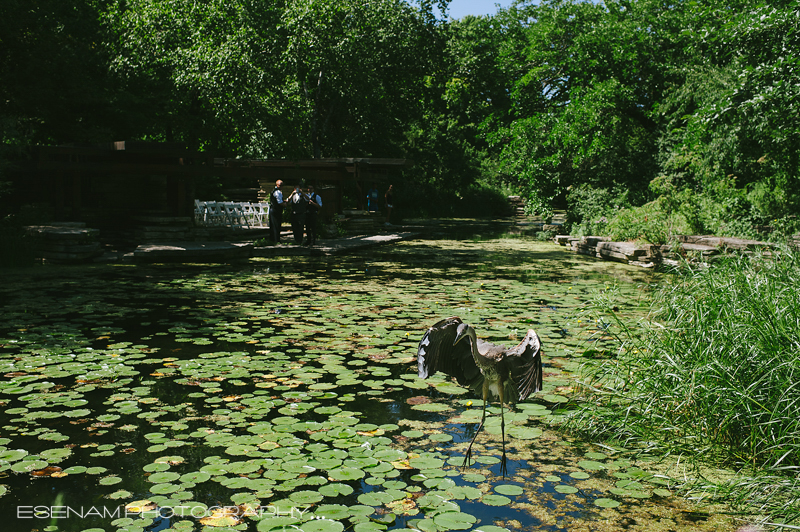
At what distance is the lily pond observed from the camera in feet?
→ 10.4

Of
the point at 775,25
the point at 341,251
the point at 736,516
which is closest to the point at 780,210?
the point at 775,25

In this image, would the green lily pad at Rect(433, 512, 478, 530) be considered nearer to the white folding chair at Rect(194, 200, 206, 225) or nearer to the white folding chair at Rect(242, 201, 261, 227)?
the white folding chair at Rect(194, 200, 206, 225)

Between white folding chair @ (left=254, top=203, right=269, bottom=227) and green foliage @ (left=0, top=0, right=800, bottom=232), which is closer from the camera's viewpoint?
green foliage @ (left=0, top=0, right=800, bottom=232)

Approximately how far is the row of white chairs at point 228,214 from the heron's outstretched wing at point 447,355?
16.5 m

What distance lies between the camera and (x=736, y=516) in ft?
10.3

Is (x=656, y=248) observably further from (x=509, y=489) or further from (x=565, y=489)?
(x=509, y=489)

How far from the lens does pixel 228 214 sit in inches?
808

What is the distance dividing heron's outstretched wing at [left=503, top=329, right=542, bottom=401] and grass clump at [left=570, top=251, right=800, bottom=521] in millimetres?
798

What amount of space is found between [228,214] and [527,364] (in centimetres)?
1811

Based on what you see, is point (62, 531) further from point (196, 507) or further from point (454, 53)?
point (454, 53)

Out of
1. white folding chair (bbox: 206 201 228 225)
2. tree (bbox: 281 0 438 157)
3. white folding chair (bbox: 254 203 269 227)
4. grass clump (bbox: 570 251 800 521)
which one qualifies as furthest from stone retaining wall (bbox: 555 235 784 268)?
tree (bbox: 281 0 438 157)

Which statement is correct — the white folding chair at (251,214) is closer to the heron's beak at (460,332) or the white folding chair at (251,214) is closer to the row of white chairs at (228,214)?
the row of white chairs at (228,214)

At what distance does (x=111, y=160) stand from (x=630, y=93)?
15.5 m

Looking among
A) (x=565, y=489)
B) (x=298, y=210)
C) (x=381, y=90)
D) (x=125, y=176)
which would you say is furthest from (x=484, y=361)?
(x=381, y=90)
